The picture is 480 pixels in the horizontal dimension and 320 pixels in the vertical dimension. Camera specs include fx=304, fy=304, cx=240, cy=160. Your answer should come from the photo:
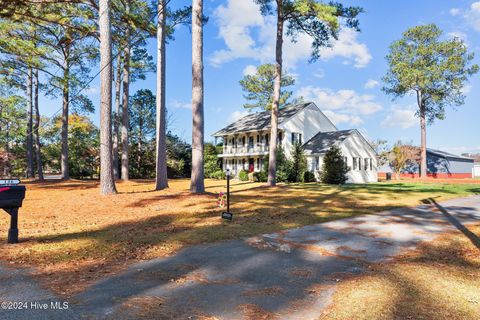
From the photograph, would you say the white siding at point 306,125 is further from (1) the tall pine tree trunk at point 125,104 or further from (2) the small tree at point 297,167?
(1) the tall pine tree trunk at point 125,104

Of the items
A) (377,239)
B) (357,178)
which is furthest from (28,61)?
(357,178)

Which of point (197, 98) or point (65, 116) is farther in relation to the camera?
point (65, 116)

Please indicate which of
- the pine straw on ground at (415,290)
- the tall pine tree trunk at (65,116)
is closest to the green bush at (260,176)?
the tall pine tree trunk at (65,116)

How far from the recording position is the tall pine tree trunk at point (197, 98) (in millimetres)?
12383

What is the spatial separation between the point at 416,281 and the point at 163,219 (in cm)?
611

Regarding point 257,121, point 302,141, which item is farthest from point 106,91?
point 257,121

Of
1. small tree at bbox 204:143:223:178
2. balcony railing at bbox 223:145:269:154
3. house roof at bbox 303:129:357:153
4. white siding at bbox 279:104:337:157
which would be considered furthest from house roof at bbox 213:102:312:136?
house roof at bbox 303:129:357:153

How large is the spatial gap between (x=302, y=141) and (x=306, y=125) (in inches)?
82.0

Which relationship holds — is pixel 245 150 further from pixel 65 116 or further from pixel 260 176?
pixel 65 116

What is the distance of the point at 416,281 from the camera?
3914mm

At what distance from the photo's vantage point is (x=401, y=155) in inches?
1606

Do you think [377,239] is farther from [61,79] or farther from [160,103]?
[61,79]

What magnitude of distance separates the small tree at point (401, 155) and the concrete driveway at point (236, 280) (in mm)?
37555

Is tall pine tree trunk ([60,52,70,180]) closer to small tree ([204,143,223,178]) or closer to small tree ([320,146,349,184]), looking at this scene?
small tree ([204,143,223,178])
